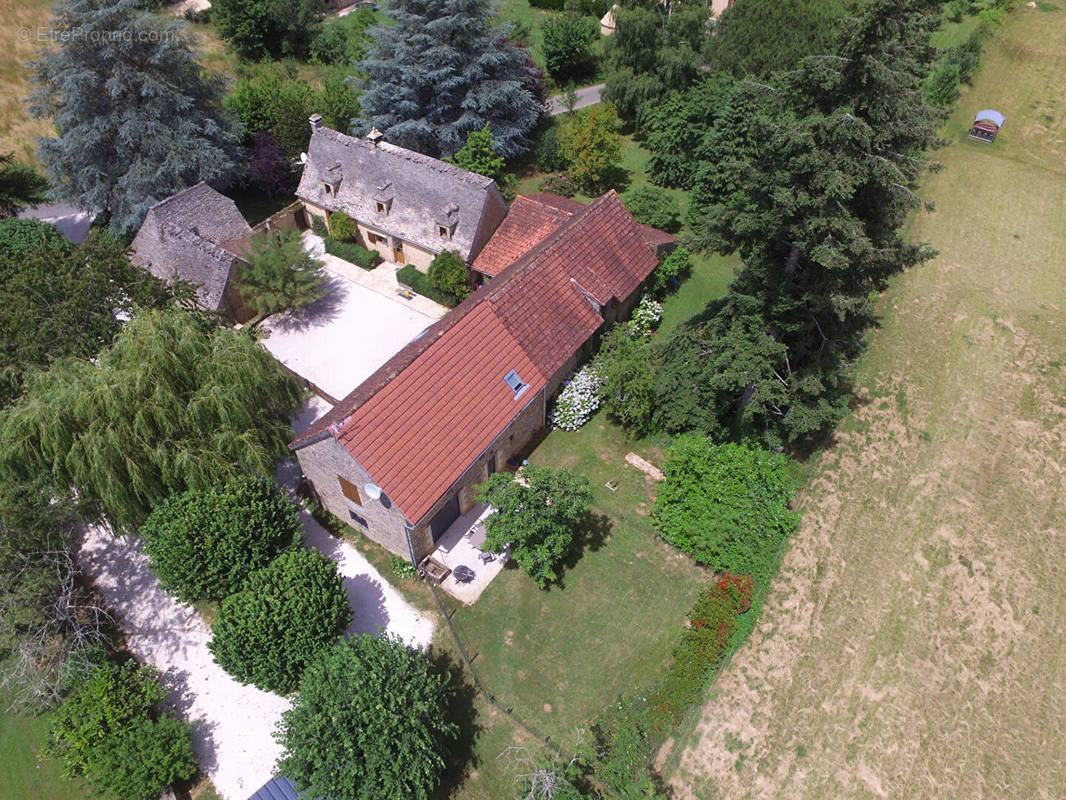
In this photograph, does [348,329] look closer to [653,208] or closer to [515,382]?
[515,382]

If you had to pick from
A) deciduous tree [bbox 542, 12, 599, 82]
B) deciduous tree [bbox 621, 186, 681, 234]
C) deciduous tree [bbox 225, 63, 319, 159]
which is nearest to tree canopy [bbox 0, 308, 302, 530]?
deciduous tree [bbox 225, 63, 319, 159]

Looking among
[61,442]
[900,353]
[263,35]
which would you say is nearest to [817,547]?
[900,353]

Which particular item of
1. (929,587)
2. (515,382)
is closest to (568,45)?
(515,382)

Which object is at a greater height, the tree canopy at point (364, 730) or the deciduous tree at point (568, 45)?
the deciduous tree at point (568, 45)

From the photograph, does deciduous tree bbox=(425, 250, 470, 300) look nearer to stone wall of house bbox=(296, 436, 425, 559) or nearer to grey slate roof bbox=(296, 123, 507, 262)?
grey slate roof bbox=(296, 123, 507, 262)

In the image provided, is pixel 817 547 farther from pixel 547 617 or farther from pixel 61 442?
pixel 61 442

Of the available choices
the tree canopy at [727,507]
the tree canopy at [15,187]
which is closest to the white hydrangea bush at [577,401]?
the tree canopy at [727,507]

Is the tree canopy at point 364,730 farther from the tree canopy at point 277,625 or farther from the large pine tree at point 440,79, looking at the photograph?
the large pine tree at point 440,79
